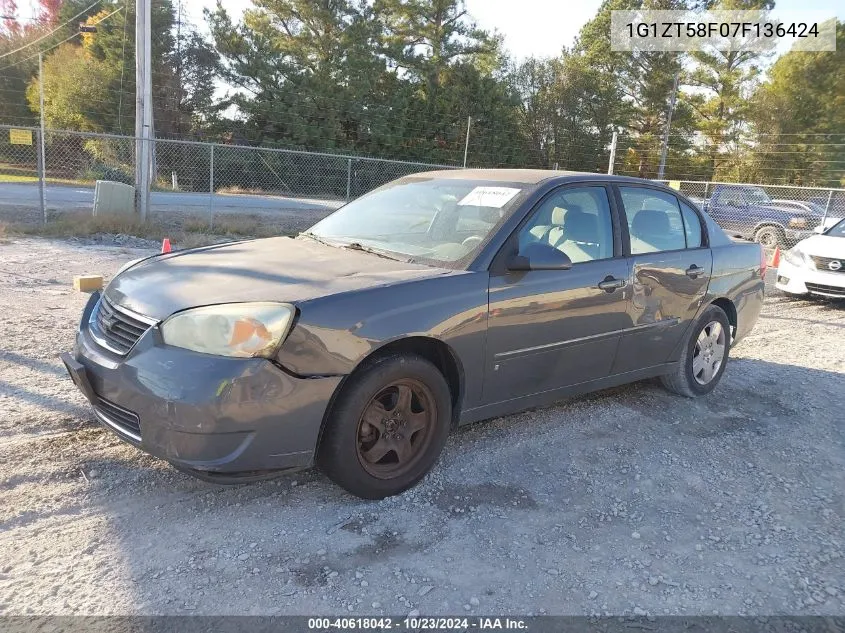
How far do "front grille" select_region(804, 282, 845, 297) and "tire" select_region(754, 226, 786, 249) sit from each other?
781 centimetres

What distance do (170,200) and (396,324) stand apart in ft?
63.3

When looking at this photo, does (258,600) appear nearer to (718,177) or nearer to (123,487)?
(123,487)

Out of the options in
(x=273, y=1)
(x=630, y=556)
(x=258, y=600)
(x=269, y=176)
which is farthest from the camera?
(x=273, y=1)

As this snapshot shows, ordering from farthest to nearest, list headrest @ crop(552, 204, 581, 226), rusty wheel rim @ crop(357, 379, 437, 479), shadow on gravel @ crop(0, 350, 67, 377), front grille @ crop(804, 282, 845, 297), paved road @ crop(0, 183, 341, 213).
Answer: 1. paved road @ crop(0, 183, 341, 213)
2. front grille @ crop(804, 282, 845, 297)
3. shadow on gravel @ crop(0, 350, 67, 377)
4. headrest @ crop(552, 204, 581, 226)
5. rusty wheel rim @ crop(357, 379, 437, 479)

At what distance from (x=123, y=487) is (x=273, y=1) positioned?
39622 millimetres

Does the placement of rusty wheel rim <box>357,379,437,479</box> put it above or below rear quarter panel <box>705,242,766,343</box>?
below

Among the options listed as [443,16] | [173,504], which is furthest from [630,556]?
[443,16]

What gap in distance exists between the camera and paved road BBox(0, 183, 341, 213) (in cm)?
1788

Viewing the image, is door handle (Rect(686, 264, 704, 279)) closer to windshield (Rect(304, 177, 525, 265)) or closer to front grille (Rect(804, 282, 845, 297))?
windshield (Rect(304, 177, 525, 265))

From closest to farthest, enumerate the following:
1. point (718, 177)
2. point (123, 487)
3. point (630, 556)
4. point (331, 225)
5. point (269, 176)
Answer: point (630, 556) → point (123, 487) → point (331, 225) → point (269, 176) → point (718, 177)

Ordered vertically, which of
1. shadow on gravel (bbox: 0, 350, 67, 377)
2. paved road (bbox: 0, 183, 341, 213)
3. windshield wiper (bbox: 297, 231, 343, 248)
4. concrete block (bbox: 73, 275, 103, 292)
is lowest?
shadow on gravel (bbox: 0, 350, 67, 377)

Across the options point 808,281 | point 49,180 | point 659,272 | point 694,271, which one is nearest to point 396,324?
point 659,272

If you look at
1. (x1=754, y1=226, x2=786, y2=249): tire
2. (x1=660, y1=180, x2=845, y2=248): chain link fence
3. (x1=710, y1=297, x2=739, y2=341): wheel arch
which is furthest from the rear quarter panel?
(x1=754, y1=226, x2=786, y2=249): tire

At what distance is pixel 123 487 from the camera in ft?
9.93
